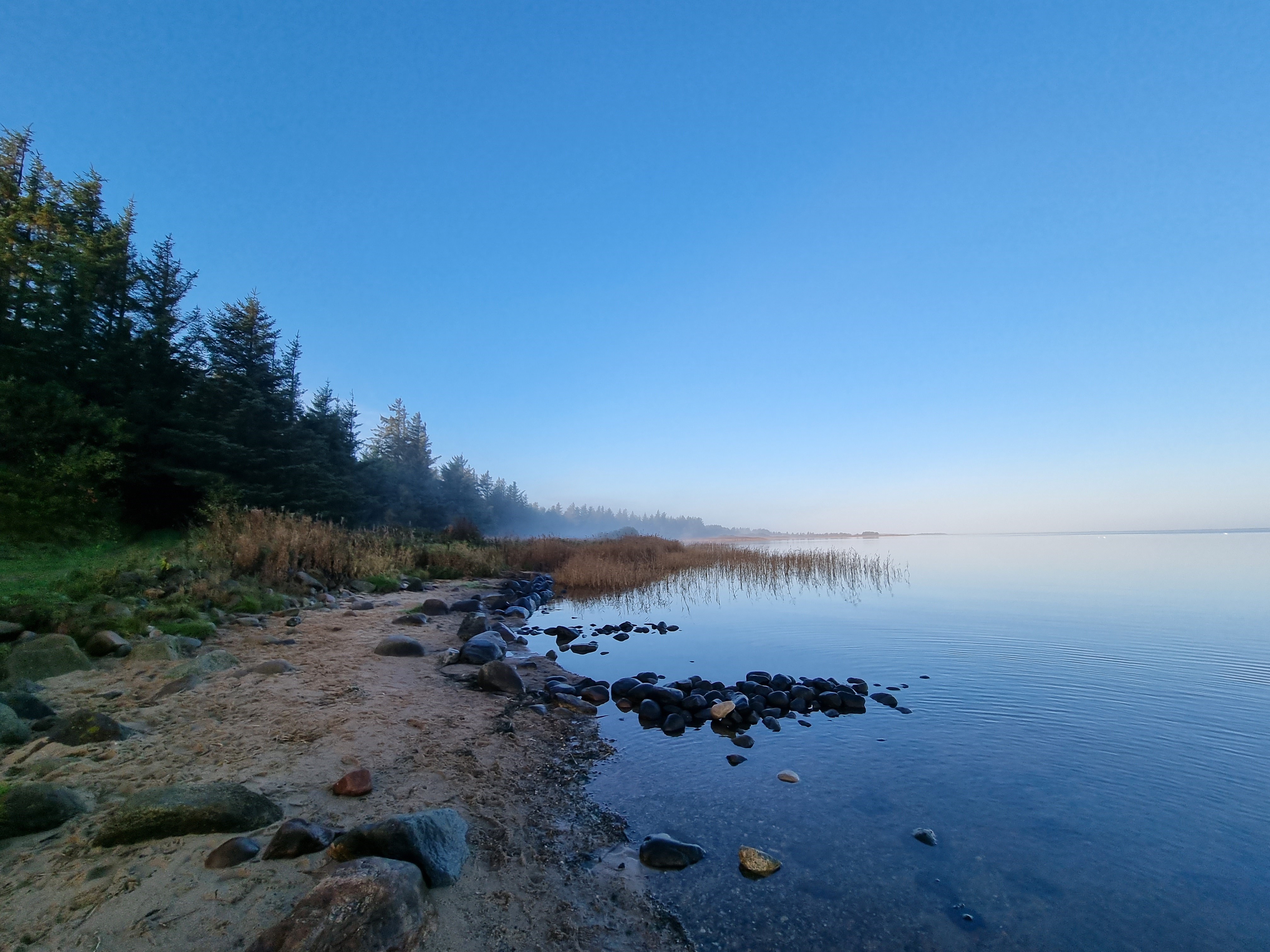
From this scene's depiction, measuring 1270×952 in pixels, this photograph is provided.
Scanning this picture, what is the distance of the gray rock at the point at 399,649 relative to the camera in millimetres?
7645

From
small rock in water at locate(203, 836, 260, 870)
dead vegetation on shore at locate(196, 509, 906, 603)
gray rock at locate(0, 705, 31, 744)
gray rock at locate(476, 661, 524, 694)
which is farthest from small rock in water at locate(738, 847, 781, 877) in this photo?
dead vegetation on shore at locate(196, 509, 906, 603)

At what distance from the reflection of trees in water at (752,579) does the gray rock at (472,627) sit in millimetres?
6181

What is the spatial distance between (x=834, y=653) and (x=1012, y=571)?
64.3 ft

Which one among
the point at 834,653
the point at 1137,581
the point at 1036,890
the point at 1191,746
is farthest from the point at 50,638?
the point at 1137,581

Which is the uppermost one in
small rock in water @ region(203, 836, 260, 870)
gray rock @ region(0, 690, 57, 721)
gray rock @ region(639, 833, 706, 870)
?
gray rock @ region(0, 690, 57, 721)

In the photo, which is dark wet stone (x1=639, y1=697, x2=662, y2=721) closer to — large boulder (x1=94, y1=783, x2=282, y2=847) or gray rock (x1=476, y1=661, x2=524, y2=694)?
gray rock (x1=476, y1=661, x2=524, y2=694)

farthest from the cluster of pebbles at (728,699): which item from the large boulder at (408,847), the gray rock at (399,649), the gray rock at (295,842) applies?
the gray rock at (295,842)

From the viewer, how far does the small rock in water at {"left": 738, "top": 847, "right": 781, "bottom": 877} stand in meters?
3.35

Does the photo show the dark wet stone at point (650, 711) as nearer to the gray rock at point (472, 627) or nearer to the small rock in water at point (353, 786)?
the small rock in water at point (353, 786)

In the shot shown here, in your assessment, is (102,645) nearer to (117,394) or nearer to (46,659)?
(46,659)

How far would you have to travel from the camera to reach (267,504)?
2006 cm

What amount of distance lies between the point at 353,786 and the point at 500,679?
10.6ft

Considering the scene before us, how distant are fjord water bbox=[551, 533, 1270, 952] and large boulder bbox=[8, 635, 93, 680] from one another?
5.85m

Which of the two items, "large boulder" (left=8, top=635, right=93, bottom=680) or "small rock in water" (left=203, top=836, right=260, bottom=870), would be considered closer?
"small rock in water" (left=203, top=836, right=260, bottom=870)
